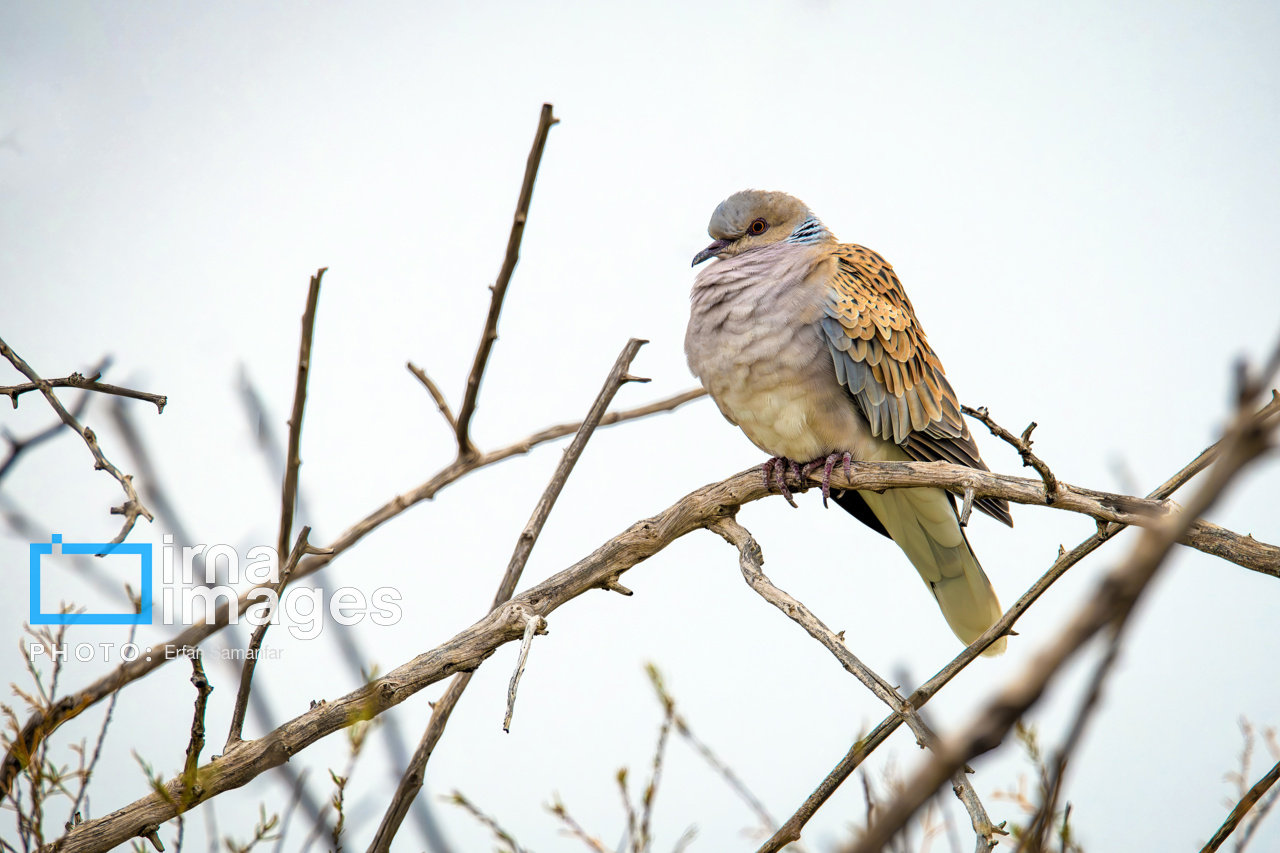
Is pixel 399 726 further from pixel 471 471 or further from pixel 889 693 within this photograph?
pixel 889 693

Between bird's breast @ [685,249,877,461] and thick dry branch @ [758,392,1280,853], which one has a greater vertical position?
bird's breast @ [685,249,877,461]

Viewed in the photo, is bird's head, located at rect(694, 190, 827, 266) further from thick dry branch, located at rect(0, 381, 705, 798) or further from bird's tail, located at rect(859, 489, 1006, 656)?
bird's tail, located at rect(859, 489, 1006, 656)

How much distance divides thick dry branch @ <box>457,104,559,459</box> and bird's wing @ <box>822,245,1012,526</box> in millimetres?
873

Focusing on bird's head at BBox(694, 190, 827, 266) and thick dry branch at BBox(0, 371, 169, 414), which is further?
bird's head at BBox(694, 190, 827, 266)

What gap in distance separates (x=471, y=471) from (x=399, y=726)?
2.05 feet

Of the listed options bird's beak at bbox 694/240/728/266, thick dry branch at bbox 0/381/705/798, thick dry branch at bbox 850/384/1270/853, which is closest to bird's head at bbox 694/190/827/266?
bird's beak at bbox 694/240/728/266

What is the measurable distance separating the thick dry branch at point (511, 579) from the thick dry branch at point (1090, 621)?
1.13 metres

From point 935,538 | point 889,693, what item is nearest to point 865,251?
point 935,538

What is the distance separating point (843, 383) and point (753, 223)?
2.24 feet

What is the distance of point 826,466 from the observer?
225 cm

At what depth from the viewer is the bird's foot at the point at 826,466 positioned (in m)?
2.24

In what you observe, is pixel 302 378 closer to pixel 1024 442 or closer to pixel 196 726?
pixel 196 726

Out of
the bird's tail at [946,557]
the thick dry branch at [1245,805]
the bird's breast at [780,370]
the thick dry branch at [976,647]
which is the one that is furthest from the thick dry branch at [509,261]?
the thick dry branch at [1245,805]

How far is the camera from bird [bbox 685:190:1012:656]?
2.28 metres
